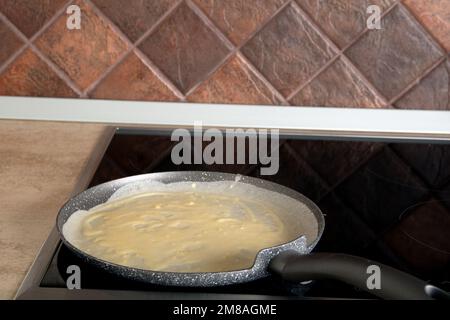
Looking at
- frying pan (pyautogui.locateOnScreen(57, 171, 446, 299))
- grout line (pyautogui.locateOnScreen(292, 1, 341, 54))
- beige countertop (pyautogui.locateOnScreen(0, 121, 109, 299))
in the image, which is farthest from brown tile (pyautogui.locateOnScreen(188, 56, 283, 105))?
frying pan (pyautogui.locateOnScreen(57, 171, 446, 299))

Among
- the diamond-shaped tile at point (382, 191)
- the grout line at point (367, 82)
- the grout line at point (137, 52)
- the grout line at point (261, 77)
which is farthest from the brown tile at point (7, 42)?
the diamond-shaped tile at point (382, 191)

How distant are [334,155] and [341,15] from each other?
0.36 m

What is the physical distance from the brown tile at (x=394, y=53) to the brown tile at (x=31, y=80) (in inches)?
24.0

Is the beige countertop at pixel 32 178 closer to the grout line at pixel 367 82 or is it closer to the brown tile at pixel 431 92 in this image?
the grout line at pixel 367 82

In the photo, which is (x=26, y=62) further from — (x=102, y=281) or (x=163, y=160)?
(x=102, y=281)

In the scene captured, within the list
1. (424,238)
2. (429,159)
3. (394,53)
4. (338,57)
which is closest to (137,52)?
(338,57)

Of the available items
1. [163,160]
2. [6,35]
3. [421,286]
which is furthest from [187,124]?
[421,286]

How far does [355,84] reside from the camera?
4.98 feet

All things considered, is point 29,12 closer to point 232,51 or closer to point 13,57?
point 13,57

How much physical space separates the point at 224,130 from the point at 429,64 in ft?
1.51

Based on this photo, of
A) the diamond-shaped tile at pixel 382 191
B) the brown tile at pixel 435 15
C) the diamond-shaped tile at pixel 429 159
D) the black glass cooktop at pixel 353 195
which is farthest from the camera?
the brown tile at pixel 435 15

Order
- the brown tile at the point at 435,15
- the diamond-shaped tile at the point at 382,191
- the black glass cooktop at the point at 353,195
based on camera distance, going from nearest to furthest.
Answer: the black glass cooktop at the point at 353,195 → the diamond-shaped tile at the point at 382,191 → the brown tile at the point at 435,15

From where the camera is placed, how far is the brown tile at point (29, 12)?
1501mm

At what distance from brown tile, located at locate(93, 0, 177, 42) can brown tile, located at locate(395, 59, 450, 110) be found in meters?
0.52
